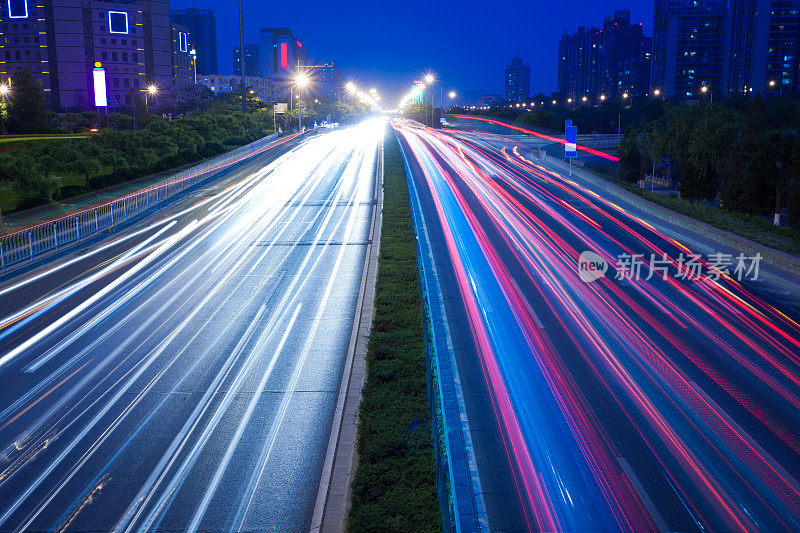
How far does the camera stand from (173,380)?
11992 millimetres

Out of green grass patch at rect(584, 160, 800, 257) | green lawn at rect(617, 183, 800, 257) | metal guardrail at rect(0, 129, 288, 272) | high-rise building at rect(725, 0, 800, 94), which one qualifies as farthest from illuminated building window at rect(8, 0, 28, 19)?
high-rise building at rect(725, 0, 800, 94)

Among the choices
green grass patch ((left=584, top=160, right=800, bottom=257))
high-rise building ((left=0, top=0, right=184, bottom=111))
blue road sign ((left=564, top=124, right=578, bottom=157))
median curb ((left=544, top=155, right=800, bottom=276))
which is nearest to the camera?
median curb ((left=544, top=155, right=800, bottom=276))

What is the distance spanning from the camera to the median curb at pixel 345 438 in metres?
7.71

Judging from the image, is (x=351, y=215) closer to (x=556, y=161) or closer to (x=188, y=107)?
(x=556, y=161)

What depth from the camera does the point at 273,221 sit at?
28688 mm

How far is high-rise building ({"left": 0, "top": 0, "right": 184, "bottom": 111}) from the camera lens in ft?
343

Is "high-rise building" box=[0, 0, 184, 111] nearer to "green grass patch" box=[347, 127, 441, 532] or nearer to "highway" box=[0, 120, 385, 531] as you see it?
"highway" box=[0, 120, 385, 531]

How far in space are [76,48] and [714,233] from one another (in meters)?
108

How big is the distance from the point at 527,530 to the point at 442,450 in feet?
4.33

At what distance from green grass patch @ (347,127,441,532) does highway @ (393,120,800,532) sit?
2.69 ft

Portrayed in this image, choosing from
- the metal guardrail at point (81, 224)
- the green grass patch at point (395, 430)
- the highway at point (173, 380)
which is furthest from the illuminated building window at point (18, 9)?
the green grass patch at point (395, 430)

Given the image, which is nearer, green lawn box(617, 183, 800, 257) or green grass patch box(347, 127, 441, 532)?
green grass patch box(347, 127, 441, 532)

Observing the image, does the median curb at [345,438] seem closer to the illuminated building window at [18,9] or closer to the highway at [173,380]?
the highway at [173,380]

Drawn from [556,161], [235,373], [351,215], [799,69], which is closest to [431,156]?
[556,161]
